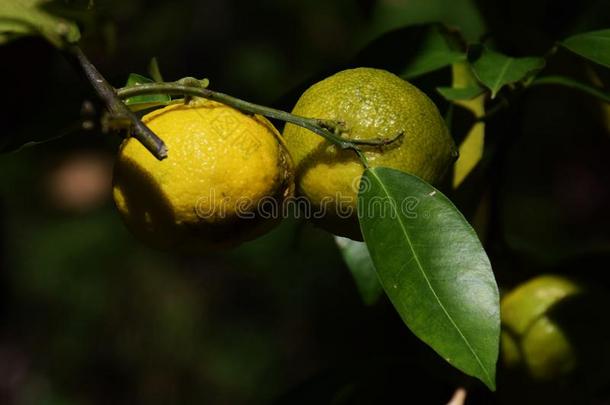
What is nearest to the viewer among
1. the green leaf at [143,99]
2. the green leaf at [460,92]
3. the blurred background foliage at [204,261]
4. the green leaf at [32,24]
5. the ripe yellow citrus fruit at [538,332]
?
the green leaf at [32,24]

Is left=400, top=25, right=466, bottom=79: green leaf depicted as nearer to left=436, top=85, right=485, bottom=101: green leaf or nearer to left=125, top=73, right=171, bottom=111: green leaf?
left=436, top=85, right=485, bottom=101: green leaf

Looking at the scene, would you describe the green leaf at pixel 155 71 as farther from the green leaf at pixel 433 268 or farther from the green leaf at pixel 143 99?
the green leaf at pixel 433 268

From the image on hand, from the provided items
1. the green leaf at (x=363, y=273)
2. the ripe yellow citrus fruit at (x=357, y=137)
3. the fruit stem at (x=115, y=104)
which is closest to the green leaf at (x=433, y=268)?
the ripe yellow citrus fruit at (x=357, y=137)

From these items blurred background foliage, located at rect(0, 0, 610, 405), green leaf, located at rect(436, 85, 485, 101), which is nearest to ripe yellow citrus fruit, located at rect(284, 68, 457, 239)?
green leaf, located at rect(436, 85, 485, 101)

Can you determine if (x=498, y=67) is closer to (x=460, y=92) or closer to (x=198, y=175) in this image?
(x=460, y=92)

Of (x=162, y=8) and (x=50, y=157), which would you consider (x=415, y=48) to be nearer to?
(x=162, y=8)

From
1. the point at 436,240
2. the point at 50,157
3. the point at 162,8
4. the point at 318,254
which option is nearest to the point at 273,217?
the point at 436,240
